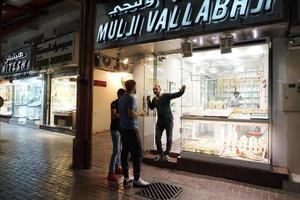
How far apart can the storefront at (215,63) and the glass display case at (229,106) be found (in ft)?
0.06

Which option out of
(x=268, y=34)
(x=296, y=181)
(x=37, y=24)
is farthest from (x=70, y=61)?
(x=296, y=181)

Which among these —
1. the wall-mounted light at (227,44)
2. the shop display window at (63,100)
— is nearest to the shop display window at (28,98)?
the shop display window at (63,100)

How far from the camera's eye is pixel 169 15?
575 cm

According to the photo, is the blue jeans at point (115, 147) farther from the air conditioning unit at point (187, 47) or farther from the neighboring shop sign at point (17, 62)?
the neighboring shop sign at point (17, 62)

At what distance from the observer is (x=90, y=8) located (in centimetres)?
586

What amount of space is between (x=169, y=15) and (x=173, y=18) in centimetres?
15

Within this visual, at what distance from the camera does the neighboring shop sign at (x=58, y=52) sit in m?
10.3

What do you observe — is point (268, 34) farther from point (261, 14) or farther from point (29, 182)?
point (29, 182)

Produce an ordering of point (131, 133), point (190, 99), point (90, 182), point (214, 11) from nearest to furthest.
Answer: point (131, 133) < point (90, 182) < point (214, 11) < point (190, 99)

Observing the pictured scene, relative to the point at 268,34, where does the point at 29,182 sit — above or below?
below

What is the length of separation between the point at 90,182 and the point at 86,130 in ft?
4.38

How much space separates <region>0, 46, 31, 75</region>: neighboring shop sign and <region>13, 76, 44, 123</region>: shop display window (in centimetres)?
71

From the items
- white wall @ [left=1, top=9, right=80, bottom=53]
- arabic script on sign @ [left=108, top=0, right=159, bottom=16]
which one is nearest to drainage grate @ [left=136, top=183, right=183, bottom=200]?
arabic script on sign @ [left=108, top=0, right=159, bottom=16]

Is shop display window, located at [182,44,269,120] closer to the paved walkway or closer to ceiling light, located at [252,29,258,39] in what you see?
ceiling light, located at [252,29,258,39]
